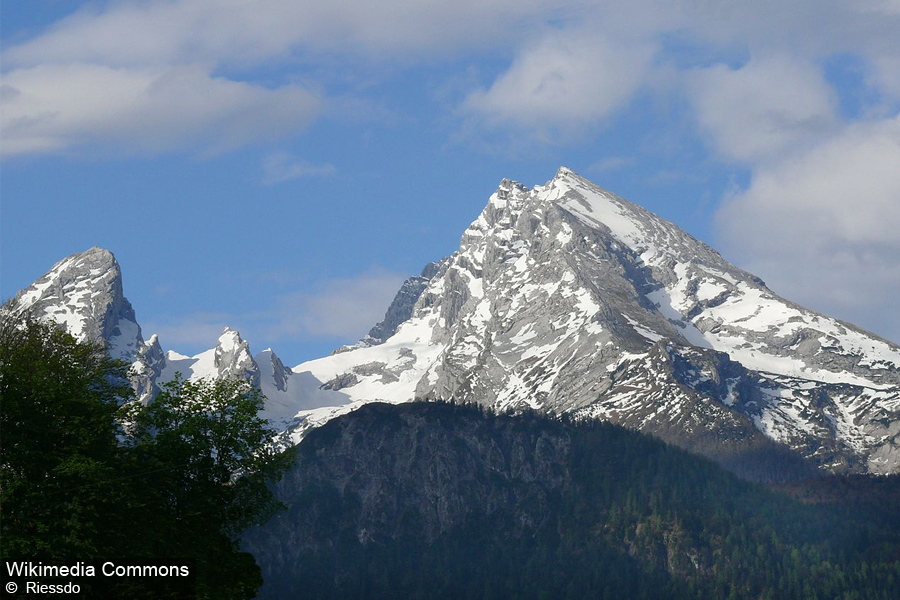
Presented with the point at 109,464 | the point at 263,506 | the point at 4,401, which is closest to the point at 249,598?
the point at 263,506

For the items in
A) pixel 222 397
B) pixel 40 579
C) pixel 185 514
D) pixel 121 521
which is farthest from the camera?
pixel 222 397

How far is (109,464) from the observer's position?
256 ft

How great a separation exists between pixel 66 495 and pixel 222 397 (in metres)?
16.7

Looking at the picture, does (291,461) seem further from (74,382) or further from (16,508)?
(16,508)

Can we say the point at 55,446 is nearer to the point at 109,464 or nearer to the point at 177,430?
the point at 109,464

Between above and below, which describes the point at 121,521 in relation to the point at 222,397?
below

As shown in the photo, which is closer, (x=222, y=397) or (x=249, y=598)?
(x=249, y=598)

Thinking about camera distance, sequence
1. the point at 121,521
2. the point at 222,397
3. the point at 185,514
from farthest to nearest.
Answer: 1. the point at 222,397
2. the point at 185,514
3. the point at 121,521

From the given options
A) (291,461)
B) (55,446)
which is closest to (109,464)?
(55,446)

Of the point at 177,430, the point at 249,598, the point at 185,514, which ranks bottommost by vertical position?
the point at 249,598

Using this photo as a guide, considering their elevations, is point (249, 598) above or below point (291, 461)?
below

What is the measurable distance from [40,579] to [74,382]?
14.2 meters

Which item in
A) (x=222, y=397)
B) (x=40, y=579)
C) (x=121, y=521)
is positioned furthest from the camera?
(x=222, y=397)

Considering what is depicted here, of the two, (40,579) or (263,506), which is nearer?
(40,579)
